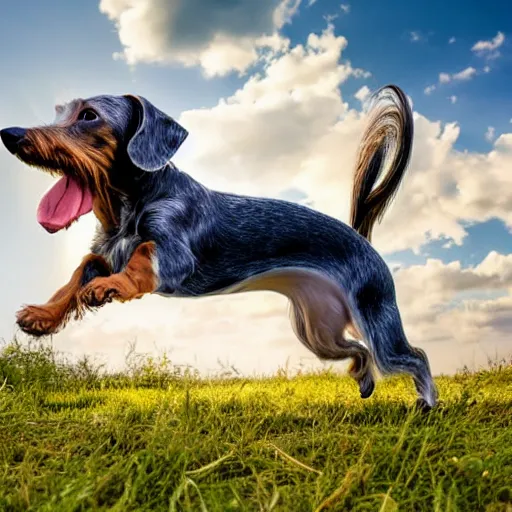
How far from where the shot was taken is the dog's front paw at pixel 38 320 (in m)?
3.33

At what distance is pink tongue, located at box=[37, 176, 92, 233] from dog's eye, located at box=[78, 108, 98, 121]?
1.08 ft

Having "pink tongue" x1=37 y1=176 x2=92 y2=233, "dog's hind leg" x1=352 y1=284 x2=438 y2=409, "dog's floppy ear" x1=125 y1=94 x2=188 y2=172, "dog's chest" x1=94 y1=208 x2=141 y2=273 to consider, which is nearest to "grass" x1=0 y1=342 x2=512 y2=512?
"dog's hind leg" x1=352 y1=284 x2=438 y2=409

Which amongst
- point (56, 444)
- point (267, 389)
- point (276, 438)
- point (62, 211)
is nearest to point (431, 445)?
point (276, 438)

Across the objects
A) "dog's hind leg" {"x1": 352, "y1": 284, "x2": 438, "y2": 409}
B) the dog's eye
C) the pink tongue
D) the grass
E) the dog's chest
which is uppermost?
the dog's eye

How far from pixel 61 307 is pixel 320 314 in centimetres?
160

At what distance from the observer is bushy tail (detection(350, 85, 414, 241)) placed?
4766 millimetres

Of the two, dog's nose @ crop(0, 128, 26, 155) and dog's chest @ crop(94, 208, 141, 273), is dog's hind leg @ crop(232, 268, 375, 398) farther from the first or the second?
dog's nose @ crop(0, 128, 26, 155)

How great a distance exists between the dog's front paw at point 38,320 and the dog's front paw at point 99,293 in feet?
0.99

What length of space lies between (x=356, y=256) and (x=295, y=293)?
42 centimetres

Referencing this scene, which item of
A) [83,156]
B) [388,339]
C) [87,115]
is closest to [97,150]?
[83,156]

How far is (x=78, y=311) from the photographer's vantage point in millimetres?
3414

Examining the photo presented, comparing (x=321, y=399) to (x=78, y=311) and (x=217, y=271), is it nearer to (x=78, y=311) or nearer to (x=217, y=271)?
(x=217, y=271)

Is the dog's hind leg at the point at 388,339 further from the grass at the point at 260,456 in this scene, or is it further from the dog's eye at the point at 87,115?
the dog's eye at the point at 87,115

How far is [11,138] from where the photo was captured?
129 inches
